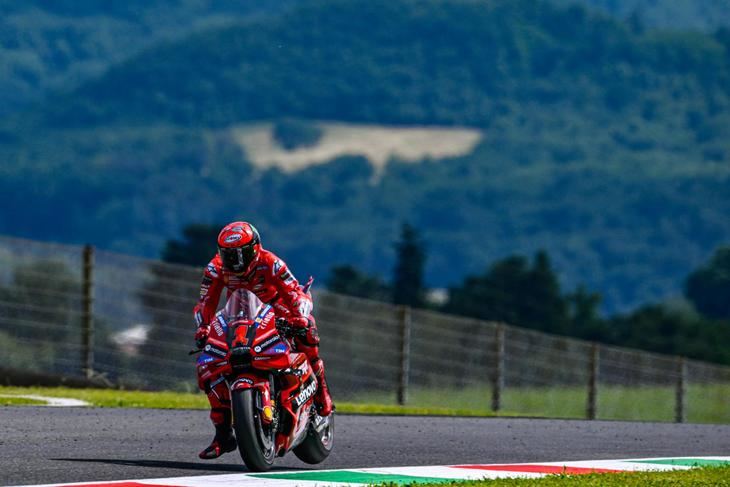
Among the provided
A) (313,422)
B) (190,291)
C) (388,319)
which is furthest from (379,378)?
(313,422)

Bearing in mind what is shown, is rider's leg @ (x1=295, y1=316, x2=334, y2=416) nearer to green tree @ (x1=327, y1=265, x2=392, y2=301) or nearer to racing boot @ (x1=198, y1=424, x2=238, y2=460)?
racing boot @ (x1=198, y1=424, x2=238, y2=460)

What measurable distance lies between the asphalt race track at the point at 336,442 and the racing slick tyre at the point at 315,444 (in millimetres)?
71

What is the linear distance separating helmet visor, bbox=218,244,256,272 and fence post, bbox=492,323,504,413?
14.4 m

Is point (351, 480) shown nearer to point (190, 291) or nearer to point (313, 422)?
point (313, 422)

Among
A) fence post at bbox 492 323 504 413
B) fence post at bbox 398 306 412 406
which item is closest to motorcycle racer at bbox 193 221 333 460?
fence post at bbox 398 306 412 406

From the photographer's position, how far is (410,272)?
582ft

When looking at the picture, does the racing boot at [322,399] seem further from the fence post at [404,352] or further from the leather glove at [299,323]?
the fence post at [404,352]

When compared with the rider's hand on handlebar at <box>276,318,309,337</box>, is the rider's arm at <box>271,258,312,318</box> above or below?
above

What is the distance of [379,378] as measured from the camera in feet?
80.2

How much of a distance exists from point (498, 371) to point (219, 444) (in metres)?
14.4

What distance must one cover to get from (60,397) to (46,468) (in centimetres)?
749

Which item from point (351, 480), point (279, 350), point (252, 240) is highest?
point (252, 240)

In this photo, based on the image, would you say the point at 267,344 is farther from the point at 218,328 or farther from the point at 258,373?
the point at 218,328

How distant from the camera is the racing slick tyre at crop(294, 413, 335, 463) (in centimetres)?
1110
